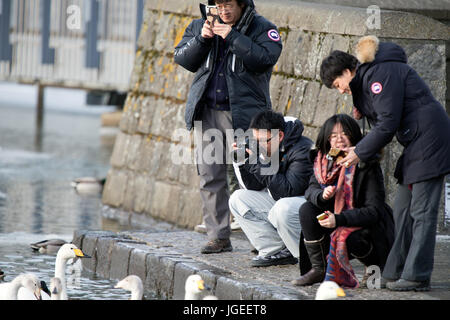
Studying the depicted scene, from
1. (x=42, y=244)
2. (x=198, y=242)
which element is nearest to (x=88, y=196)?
(x=42, y=244)

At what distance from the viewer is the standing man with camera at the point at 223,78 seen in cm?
716

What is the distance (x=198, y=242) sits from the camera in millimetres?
8102

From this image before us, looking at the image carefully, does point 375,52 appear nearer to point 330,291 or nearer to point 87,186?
point 330,291

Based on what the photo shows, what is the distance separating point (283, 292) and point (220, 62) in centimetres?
206

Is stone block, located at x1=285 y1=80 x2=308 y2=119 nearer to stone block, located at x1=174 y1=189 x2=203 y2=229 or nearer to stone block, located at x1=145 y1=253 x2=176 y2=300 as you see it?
stone block, located at x1=174 y1=189 x2=203 y2=229

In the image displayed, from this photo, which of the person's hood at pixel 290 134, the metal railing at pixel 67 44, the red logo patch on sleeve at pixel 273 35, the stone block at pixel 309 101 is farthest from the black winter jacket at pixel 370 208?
the metal railing at pixel 67 44

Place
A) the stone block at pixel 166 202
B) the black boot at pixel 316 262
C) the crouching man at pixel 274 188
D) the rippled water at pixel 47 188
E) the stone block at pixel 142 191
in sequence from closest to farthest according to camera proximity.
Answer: the black boot at pixel 316 262, the crouching man at pixel 274 188, the rippled water at pixel 47 188, the stone block at pixel 166 202, the stone block at pixel 142 191

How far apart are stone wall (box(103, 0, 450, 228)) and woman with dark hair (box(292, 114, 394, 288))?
2.14 metres

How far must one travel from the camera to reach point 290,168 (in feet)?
22.3

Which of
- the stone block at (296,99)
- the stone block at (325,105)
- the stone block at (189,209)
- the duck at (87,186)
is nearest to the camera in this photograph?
the stone block at (325,105)

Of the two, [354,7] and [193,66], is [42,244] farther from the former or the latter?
[354,7]

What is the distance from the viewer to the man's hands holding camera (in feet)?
23.1

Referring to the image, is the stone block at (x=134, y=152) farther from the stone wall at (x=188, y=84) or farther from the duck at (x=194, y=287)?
the duck at (x=194, y=287)

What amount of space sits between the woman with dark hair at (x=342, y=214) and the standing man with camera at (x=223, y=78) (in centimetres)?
112
